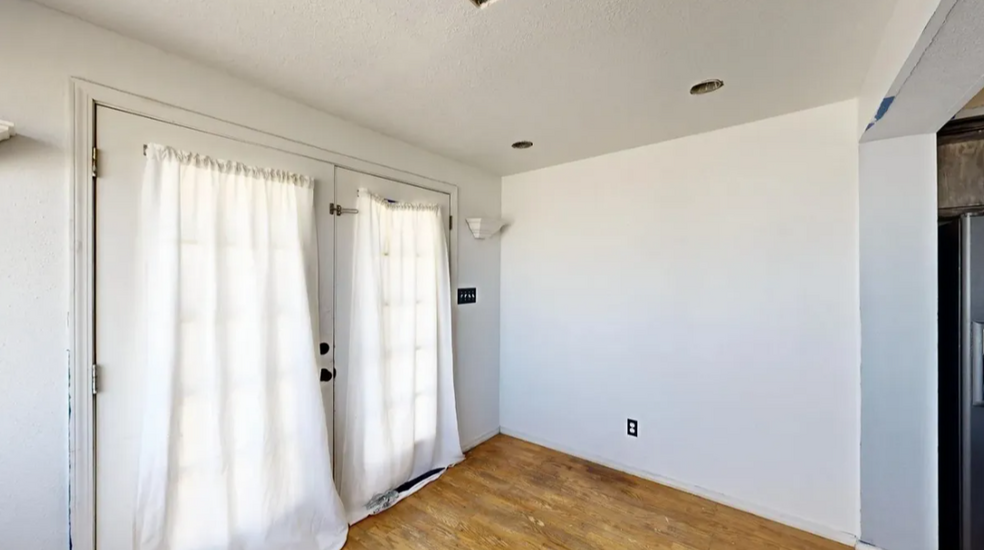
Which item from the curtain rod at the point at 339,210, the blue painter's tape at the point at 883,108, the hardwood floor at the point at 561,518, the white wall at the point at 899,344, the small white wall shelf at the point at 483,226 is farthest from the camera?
the small white wall shelf at the point at 483,226

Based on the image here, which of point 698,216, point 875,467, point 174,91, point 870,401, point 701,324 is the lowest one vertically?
point 875,467

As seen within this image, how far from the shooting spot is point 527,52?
62.9 inches

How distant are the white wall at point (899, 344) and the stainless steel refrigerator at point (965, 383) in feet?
0.22

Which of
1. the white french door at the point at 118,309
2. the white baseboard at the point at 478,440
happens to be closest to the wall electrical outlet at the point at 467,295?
the white baseboard at the point at 478,440

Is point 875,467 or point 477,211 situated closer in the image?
point 875,467

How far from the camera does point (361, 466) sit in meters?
2.33

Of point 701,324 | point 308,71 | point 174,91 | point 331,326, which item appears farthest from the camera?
point 701,324

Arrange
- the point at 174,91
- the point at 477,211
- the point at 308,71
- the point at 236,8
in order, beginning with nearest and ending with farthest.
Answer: the point at 236,8, the point at 174,91, the point at 308,71, the point at 477,211

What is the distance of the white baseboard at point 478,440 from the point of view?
3.15 metres

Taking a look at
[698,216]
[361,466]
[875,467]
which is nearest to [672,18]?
[698,216]

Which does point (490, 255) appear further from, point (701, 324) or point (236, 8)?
point (236, 8)

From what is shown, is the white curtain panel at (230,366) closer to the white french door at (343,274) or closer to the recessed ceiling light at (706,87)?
the white french door at (343,274)

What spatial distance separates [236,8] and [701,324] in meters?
2.85

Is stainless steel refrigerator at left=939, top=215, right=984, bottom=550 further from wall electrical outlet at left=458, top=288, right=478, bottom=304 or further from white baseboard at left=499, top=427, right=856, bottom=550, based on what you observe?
wall electrical outlet at left=458, top=288, right=478, bottom=304
